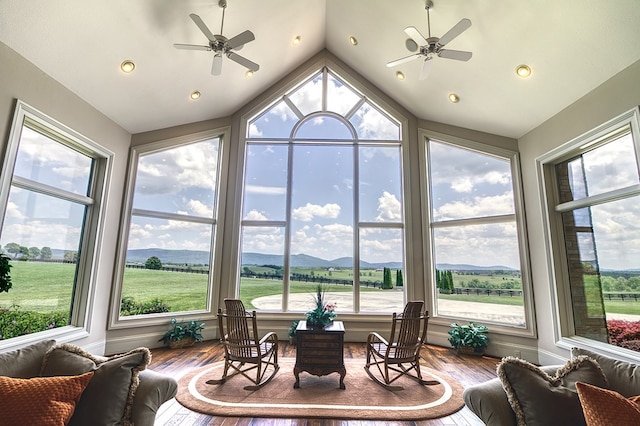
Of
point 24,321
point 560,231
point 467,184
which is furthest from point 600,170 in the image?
point 24,321

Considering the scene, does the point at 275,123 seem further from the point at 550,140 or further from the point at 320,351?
the point at 550,140

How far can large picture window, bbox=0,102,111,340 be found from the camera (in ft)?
10.7

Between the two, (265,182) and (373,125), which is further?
(373,125)

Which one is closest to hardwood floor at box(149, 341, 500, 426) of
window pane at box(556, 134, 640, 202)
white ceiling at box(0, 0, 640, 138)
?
window pane at box(556, 134, 640, 202)

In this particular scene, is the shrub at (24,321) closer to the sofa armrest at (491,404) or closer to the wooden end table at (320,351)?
the wooden end table at (320,351)

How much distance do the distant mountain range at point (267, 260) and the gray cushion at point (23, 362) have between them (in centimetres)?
327

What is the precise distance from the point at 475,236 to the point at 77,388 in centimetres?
529

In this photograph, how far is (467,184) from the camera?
5363mm

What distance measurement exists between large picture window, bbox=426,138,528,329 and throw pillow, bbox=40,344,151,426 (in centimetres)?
478

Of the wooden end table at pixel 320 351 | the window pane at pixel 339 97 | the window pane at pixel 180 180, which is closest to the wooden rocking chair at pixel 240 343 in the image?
the wooden end table at pixel 320 351

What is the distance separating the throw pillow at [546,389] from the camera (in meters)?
1.56

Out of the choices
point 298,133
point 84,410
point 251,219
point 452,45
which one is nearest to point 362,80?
point 298,133

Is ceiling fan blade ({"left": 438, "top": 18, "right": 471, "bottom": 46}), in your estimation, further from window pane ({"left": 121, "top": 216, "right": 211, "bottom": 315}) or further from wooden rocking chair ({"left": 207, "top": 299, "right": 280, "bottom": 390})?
window pane ({"left": 121, "top": 216, "right": 211, "bottom": 315})

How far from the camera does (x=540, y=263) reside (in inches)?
171
